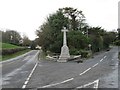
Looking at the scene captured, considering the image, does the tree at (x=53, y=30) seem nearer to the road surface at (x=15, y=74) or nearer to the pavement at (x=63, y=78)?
the road surface at (x=15, y=74)

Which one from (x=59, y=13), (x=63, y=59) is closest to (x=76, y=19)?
(x=59, y=13)

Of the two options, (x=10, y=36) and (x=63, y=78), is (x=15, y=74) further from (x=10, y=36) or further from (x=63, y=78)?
(x=10, y=36)

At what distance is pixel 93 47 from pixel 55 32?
897 inches

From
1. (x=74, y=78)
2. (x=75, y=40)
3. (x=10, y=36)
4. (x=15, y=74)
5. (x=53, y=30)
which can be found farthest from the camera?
(x=10, y=36)

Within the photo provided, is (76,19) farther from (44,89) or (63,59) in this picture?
(44,89)

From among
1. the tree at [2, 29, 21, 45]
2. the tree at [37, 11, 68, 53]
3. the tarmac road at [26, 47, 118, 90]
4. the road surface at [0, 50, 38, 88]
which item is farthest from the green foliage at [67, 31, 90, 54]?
the tree at [2, 29, 21, 45]

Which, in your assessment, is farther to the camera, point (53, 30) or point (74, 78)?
point (53, 30)

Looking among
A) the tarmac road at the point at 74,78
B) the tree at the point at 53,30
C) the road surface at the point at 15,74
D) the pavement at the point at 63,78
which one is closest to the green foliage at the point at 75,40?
the tree at the point at 53,30

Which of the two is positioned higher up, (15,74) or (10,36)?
(10,36)

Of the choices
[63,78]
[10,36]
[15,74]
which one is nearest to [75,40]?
[15,74]

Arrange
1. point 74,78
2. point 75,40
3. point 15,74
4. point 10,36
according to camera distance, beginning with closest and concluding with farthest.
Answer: point 74,78, point 15,74, point 75,40, point 10,36

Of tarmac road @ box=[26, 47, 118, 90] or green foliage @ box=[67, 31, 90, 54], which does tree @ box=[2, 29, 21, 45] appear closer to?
green foliage @ box=[67, 31, 90, 54]

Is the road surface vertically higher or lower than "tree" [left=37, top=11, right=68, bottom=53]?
lower

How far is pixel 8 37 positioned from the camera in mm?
125688
